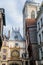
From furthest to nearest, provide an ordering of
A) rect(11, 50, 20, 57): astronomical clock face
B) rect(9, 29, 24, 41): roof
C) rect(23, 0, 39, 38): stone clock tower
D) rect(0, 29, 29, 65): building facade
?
1. rect(23, 0, 39, 38): stone clock tower
2. rect(9, 29, 24, 41): roof
3. rect(11, 50, 20, 57): astronomical clock face
4. rect(0, 29, 29, 65): building facade

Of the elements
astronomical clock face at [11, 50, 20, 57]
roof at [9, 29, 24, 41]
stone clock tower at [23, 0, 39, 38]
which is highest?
stone clock tower at [23, 0, 39, 38]

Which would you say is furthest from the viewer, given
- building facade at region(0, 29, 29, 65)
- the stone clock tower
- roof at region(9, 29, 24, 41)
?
the stone clock tower

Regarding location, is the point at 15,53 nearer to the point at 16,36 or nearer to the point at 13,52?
the point at 13,52

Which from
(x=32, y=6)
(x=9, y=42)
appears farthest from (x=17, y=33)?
(x=32, y=6)

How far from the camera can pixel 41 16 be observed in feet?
121

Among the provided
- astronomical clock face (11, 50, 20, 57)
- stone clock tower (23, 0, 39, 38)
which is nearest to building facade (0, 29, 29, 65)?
astronomical clock face (11, 50, 20, 57)

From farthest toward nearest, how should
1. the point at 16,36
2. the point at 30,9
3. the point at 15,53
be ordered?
1. the point at 30,9
2. the point at 16,36
3. the point at 15,53

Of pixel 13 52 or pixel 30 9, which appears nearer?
pixel 13 52

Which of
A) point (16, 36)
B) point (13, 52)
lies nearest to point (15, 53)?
point (13, 52)

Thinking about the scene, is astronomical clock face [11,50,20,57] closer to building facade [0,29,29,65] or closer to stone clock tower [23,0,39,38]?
building facade [0,29,29,65]

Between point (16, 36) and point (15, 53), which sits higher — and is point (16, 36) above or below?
above

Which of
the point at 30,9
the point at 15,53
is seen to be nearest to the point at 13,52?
the point at 15,53

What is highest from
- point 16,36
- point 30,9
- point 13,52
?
point 30,9

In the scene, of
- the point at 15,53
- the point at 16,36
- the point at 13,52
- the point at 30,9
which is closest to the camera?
the point at 15,53
